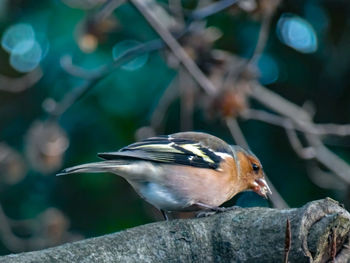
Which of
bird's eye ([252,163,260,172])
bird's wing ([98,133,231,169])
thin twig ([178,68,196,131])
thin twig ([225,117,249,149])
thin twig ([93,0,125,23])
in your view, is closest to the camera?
bird's wing ([98,133,231,169])

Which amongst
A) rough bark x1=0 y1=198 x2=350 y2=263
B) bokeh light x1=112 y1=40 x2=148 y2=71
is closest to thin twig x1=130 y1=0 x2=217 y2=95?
rough bark x1=0 y1=198 x2=350 y2=263

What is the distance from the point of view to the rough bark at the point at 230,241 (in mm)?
2270

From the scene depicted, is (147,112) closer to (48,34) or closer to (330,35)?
(48,34)

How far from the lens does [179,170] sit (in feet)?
13.3

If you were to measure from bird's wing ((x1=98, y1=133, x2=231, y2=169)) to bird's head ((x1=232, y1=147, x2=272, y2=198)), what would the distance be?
0.23m

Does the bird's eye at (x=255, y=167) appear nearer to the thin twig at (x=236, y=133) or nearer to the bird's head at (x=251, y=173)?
the bird's head at (x=251, y=173)

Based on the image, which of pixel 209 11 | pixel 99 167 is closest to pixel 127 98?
pixel 209 11

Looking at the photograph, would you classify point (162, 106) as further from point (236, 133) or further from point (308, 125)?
point (308, 125)

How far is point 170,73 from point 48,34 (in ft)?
4.44

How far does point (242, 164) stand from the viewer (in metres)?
4.49

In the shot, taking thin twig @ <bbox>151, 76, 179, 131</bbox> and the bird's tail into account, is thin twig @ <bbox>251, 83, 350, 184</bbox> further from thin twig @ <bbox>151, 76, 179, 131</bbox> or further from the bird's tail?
the bird's tail

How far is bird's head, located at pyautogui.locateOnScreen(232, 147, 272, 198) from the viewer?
448 centimetres

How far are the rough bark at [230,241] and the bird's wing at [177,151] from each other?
1.33 metres


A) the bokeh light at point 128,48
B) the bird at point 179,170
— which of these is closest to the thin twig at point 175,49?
the bird at point 179,170
